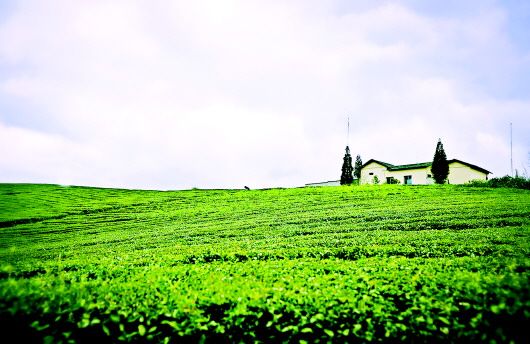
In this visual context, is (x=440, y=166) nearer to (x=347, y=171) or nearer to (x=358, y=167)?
(x=347, y=171)

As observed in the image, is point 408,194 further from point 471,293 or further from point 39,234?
point 39,234

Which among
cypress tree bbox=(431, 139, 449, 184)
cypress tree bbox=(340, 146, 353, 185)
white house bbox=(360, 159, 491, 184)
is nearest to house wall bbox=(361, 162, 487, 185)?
white house bbox=(360, 159, 491, 184)

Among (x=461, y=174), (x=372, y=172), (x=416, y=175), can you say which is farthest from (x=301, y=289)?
(x=372, y=172)

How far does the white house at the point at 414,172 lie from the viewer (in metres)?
53.8

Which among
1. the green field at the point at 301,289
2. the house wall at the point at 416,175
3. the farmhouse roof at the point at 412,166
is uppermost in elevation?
the farmhouse roof at the point at 412,166

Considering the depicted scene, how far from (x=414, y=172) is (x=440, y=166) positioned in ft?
27.6

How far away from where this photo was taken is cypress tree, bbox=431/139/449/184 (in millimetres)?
48875

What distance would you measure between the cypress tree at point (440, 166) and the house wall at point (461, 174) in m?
5.94

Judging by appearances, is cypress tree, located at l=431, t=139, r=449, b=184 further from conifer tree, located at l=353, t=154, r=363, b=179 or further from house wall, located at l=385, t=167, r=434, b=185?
conifer tree, located at l=353, t=154, r=363, b=179

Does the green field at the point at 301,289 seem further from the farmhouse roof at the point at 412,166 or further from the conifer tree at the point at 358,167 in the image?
the conifer tree at the point at 358,167

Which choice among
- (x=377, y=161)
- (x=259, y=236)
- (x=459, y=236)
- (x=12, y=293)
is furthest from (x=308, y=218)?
(x=377, y=161)

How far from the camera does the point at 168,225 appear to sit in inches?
930

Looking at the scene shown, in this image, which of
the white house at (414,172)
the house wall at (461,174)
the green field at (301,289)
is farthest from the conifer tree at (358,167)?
Result: the green field at (301,289)

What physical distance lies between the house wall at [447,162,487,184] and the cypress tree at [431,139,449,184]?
5.94 metres
